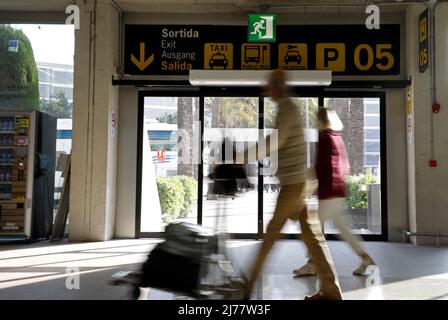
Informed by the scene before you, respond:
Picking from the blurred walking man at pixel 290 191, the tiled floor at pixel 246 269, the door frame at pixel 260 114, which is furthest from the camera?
the door frame at pixel 260 114

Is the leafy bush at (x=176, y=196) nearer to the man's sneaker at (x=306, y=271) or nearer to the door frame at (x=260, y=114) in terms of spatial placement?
the door frame at (x=260, y=114)

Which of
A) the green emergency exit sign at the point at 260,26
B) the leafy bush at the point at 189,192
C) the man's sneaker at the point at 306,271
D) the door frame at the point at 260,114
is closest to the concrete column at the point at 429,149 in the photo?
the door frame at the point at 260,114

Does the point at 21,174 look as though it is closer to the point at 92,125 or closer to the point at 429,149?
the point at 92,125

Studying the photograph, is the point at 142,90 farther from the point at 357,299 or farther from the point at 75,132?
the point at 357,299

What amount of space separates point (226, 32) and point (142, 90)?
1.64 metres

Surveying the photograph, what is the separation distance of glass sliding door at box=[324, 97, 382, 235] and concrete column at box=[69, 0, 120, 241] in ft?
11.5

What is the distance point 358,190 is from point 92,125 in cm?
431

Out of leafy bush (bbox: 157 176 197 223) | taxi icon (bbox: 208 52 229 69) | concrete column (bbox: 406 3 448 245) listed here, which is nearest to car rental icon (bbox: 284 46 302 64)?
taxi icon (bbox: 208 52 229 69)

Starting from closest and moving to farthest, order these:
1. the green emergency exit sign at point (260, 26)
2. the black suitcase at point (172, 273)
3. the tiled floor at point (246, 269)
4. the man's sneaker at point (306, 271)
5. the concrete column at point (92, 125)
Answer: the black suitcase at point (172, 273), the tiled floor at point (246, 269), the man's sneaker at point (306, 271), the green emergency exit sign at point (260, 26), the concrete column at point (92, 125)

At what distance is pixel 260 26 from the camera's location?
5.96 meters

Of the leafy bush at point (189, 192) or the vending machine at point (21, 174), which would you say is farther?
the leafy bush at point (189, 192)

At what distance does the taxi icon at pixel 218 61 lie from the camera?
21.7 ft

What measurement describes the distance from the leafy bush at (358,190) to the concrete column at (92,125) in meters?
3.84
